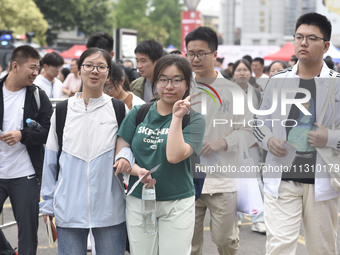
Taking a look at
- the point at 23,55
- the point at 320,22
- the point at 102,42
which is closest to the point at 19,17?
the point at 102,42

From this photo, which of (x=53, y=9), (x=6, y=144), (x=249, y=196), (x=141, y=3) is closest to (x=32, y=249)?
(x=6, y=144)

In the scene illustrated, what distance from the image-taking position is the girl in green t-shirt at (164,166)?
354cm

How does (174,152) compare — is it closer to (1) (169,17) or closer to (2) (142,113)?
(2) (142,113)

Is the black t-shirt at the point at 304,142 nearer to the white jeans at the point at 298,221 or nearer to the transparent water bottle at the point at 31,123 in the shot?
the white jeans at the point at 298,221

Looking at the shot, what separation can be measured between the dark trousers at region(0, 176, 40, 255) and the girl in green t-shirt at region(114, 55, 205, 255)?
3.92 ft

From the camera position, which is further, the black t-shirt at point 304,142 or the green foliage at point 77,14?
the green foliage at point 77,14

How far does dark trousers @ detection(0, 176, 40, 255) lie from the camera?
4480 mm

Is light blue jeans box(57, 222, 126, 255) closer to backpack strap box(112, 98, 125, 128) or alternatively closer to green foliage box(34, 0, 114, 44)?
backpack strap box(112, 98, 125, 128)

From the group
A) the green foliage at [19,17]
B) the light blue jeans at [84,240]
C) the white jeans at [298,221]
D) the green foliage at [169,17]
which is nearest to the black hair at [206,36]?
the white jeans at [298,221]

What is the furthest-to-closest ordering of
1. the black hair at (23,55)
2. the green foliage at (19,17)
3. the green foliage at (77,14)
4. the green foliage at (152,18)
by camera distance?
1. the green foliage at (152,18)
2. the green foliage at (77,14)
3. the green foliage at (19,17)
4. the black hair at (23,55)

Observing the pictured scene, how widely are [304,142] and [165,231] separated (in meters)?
1.13

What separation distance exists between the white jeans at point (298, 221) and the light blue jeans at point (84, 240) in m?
1.06

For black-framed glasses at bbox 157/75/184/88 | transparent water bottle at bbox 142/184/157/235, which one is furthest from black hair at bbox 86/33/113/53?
transparent water bottle at bbox 142/184/157/235

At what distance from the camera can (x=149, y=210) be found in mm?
3525
